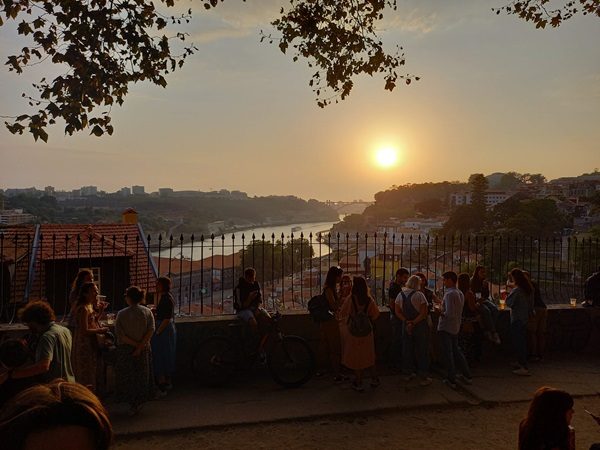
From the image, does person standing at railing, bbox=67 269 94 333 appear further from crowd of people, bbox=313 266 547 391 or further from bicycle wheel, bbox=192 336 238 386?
crowd of people, bbox=313 266 547 391

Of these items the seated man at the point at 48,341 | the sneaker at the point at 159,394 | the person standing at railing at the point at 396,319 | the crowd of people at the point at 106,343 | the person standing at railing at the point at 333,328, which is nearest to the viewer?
the seated man at the point at 48,341

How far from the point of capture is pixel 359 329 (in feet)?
21.3

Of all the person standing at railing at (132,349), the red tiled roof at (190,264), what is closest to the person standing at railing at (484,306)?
the red tiled roof at (190,264)

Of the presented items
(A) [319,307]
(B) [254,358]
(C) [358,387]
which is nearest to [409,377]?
(C) [358,387]

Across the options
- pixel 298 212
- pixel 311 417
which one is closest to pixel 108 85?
pixel 311 417

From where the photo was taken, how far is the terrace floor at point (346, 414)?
5.24m

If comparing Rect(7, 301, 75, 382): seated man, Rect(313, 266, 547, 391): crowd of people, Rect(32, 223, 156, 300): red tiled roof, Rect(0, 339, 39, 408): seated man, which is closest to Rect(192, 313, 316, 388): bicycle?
Rect(313, 266, 547, 391): crowd of people

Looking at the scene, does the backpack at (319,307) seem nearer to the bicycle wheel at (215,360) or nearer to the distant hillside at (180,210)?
the bicycle wheel at (215,360)

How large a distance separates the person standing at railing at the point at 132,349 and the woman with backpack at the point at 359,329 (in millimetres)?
2511

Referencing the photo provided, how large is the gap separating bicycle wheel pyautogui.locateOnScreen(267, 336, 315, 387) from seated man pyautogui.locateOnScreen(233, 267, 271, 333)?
16.0 inches

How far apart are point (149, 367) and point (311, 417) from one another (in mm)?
2006

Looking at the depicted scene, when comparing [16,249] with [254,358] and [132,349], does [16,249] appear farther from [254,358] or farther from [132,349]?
[254,358]

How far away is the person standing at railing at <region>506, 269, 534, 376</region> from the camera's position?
24.1 ft

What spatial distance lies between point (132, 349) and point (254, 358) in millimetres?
1733
